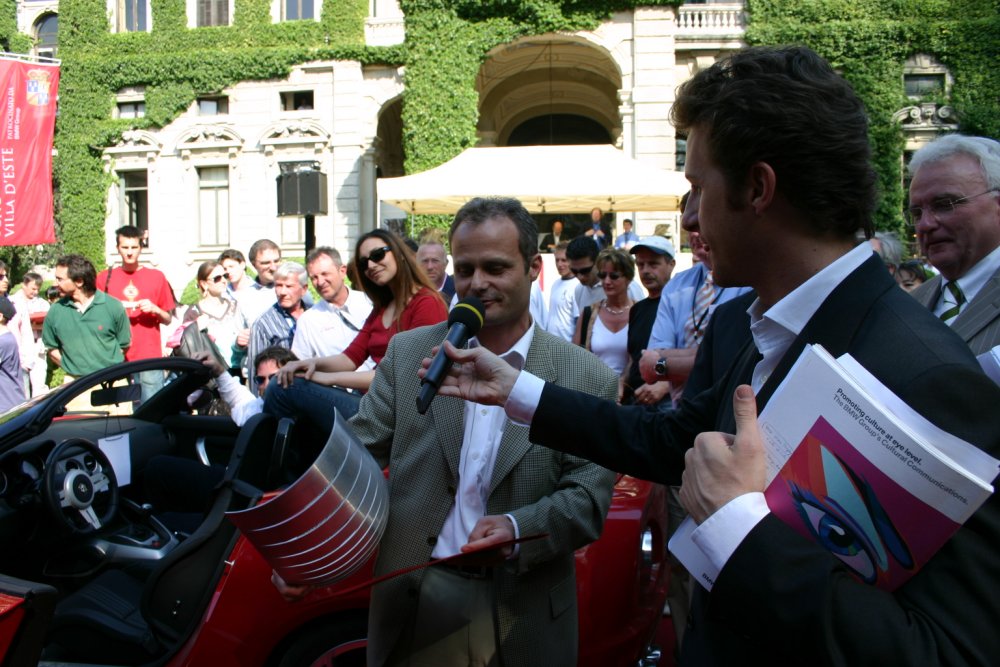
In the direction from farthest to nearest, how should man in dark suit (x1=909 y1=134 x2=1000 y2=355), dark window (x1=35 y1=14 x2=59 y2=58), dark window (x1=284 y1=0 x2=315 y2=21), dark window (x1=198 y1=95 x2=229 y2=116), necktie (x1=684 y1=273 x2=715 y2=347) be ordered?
dark window (x1=35 y1=14 x2=59 y2=58)
dark window (x1=198 y1=95 x2=229 y2=116)
dark window (x1=284 y1=0 x2=315 y2=21)
necktie (x1=684 y1=273 x2=715 y2=347)
man in dark suit (x1=909 y1=134 x2=1000 y2=355)

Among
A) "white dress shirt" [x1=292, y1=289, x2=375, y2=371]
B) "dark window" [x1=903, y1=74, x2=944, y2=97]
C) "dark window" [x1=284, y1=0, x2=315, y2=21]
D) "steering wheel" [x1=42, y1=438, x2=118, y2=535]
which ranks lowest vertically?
"steering wheel" [x1=42, y1=438, x2=118, y2=535]

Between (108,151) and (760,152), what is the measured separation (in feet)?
94.2

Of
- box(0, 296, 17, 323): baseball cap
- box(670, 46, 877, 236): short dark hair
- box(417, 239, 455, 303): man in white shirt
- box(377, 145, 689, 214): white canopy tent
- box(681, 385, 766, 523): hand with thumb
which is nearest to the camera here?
box(681, 385, 766, 523): hand with thumb

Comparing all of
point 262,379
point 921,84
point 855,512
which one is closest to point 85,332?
point 262,379

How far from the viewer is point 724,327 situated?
211 centimetres

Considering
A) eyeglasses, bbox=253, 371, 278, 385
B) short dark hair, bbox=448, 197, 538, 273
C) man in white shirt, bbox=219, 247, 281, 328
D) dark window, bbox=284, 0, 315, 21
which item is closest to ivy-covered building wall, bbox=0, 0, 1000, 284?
dark window, bbox=284, 0, 315, 21

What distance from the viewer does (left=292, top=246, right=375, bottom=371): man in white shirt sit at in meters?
5.65

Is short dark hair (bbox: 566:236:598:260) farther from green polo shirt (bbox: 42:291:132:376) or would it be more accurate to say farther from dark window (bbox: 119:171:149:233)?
dark window (bbox: 119:171:149:233)

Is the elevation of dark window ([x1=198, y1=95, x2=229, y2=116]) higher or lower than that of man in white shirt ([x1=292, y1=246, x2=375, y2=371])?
higher

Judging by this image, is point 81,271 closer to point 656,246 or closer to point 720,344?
point 656,246

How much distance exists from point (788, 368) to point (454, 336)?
91cm

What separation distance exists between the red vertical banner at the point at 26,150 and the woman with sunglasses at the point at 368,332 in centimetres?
1209

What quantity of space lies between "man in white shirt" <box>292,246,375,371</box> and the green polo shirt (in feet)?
10.5

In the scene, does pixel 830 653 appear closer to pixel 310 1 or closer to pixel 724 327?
pixel 724 327
